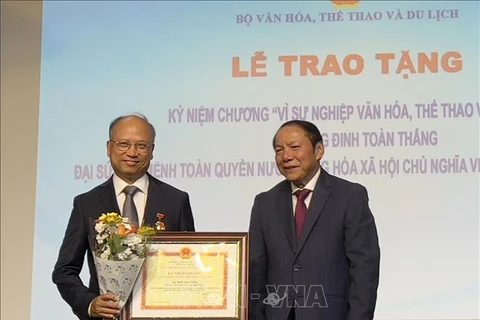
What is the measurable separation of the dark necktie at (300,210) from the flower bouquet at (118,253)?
569mm

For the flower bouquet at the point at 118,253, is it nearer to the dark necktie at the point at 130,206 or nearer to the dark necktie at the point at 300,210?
the dark necktie at the point at 130,206

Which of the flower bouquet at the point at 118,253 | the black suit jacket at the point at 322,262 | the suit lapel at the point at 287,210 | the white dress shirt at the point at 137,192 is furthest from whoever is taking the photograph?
the white dress shirt at the point at 137,192

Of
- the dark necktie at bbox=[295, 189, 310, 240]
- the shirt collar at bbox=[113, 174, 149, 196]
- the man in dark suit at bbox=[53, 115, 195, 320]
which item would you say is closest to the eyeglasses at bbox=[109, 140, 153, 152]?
the man in dark suit at bbox=[53, 115, 195, 320]

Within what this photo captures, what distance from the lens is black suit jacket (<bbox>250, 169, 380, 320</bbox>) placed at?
2.94 m

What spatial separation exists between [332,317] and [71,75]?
2.12 m

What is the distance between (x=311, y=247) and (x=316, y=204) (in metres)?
0.16

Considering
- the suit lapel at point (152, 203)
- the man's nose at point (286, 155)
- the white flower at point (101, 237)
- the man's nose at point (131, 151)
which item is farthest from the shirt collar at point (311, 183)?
the white flower at point (101, 237)

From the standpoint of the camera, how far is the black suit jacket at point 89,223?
9.97ft

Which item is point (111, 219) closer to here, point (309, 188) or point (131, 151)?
point (131, 151)

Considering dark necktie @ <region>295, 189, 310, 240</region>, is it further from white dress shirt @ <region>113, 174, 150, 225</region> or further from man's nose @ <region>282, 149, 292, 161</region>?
white dress shirt @ <region>113, 174, 150, 225</region>

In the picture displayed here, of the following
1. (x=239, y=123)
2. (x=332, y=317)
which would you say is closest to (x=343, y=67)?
(x=239, y=123)

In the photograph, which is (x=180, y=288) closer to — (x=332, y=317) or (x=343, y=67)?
(x=332, y=317)

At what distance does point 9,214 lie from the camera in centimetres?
436

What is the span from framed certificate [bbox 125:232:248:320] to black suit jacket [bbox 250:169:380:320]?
0.69 ft
